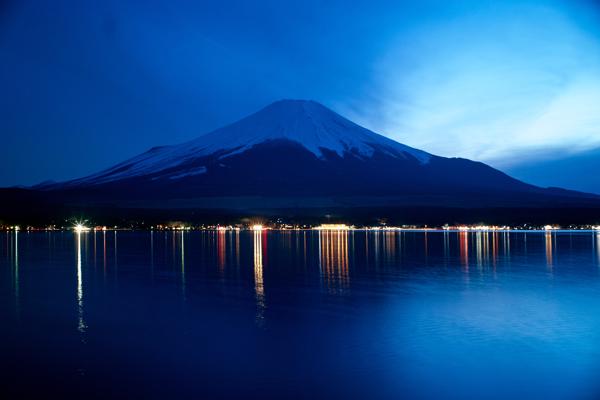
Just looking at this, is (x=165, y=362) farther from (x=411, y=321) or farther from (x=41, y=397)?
(x=411, y=321)

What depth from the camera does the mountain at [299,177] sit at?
14438 centimetres

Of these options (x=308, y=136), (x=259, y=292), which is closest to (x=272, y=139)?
(x=308, y=136)

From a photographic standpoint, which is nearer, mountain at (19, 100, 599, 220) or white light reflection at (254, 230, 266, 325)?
white light reflection at (254, 230, 266, 325)

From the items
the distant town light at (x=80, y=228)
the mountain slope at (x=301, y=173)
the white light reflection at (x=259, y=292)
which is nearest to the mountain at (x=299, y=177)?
the mountain slope at (x=301, y=173)

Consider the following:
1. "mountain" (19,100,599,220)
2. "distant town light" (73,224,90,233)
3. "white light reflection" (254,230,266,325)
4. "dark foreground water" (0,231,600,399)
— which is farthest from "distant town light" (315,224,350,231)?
"dark foreground water" (0,231,600,399)

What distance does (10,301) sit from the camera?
1577 cm

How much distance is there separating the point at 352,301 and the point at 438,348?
521 cm

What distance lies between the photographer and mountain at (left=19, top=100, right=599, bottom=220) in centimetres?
14438

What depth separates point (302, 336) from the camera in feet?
38.1

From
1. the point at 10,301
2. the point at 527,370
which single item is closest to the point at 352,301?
the point at 527,370

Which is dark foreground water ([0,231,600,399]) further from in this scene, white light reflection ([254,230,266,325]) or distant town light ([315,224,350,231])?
distant town light ([315,224,350,231])

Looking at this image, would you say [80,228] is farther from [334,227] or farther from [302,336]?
[302,336]

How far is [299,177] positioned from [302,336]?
483ft

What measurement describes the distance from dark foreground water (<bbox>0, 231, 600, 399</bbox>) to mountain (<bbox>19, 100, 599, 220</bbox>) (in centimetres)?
12208
